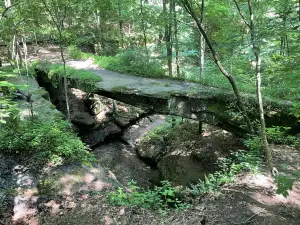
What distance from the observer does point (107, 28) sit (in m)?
19.9

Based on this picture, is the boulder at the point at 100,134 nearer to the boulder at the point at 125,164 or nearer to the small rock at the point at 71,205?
the boulder at the point at 125,164

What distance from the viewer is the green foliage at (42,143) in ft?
20.9

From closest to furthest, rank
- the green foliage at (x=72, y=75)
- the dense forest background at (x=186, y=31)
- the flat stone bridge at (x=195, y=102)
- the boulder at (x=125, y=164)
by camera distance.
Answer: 1. the dense forest background at (x=186, y=31)
2. the flat stone bridge at (x=195, y=102)
3. the boulder at (x=125, y=164)
4. the green foliage at (x=72, y=75)

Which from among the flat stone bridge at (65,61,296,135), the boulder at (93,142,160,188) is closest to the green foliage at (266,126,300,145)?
the flat stone bridge at (65,61,296,135)

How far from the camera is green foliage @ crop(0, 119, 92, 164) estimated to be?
6371mm

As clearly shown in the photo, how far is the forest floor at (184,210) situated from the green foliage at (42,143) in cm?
77

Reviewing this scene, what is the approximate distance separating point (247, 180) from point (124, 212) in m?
2.84

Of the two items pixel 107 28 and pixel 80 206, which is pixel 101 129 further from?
pixel 107 28

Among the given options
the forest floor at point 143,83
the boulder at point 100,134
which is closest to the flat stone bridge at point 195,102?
the forest floor at point 143,83

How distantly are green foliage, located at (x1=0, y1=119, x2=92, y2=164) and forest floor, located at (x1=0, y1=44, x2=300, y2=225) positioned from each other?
2.51 ft

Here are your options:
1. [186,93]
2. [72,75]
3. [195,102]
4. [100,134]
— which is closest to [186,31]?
[72,75]

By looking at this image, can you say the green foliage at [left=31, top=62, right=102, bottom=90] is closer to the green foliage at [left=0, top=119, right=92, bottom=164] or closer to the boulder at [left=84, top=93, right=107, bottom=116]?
the boulder at [left=84, top=93, right=107, bottom=116]

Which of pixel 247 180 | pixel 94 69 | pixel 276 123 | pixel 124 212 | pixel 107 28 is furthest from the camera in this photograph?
pixel 107 28

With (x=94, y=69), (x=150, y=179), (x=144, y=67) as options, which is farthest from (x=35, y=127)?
(x=94, y=69)
